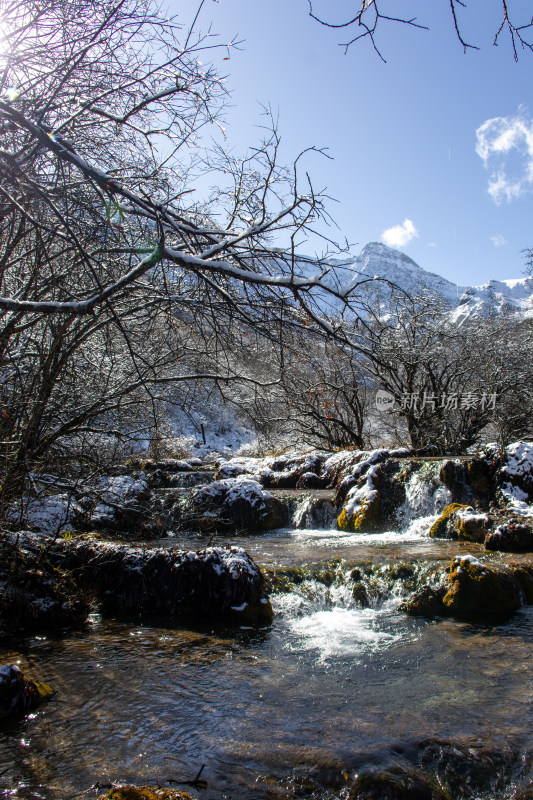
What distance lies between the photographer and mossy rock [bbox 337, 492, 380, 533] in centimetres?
1021

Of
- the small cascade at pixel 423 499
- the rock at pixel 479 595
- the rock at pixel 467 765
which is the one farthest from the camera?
the small cascade at pixel 423 499

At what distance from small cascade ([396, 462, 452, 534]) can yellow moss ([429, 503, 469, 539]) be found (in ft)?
1.92

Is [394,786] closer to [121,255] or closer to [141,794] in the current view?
[141,794]

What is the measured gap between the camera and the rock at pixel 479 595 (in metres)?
5.66

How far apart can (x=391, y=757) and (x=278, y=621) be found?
276 cm

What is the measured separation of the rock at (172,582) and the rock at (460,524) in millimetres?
4255

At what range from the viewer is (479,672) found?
4.25m

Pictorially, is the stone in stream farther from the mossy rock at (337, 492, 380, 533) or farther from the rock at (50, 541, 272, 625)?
the mossy rock at (337, 492, 380, 533)

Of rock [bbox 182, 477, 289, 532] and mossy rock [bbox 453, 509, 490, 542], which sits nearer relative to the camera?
mossy rock [bbox 453, 509, 490, 542]

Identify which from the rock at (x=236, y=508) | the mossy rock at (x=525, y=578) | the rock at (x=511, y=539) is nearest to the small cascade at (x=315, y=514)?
the rock at (x=236, y=508)

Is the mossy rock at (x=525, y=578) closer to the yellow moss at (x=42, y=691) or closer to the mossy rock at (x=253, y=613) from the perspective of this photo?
the mossy rock at (x=253, y=613)

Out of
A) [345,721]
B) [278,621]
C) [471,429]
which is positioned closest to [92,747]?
[345,721]

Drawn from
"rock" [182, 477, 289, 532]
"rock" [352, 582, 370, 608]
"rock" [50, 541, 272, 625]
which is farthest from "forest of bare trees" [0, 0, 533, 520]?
"rock" [182, 477, 289, 532]

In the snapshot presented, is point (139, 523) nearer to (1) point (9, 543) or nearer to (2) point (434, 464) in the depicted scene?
(1) point (9, 543)
